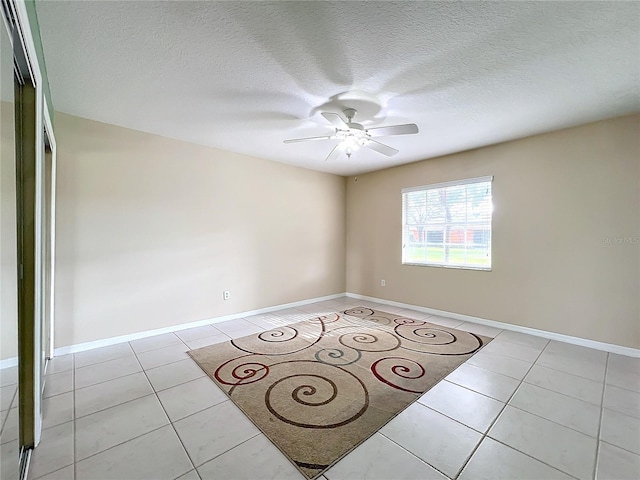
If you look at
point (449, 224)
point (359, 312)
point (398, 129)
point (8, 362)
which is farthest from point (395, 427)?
point (449, 224)

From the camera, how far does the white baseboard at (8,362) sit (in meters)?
1.17

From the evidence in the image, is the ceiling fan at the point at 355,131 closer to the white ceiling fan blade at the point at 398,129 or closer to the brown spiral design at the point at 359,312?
the white ceiling fan blade at the point at 398,129

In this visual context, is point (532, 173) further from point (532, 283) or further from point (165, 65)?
point (165, 65)

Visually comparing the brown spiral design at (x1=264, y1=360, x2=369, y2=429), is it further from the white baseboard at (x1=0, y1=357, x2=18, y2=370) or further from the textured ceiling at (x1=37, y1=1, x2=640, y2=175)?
the textured ceiling at (x1=37, y1=1, x2=640, y2=175)

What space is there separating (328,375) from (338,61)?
2461 millimetres

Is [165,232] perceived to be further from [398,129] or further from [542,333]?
[542,333]

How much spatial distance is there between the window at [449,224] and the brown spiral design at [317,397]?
2615 millimetres

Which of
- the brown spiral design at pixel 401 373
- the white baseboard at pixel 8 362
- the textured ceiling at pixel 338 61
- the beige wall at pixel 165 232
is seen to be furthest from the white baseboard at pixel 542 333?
the white baseboard at pixel 8 362

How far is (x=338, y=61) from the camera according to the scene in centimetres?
194

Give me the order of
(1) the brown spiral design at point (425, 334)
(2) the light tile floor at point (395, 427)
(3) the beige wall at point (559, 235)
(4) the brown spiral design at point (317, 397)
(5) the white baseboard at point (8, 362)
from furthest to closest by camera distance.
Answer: (1) the brown spiral design at point (425, 334) → (3) the beige wall at point (559, 235) → (4) the brown spiral design at point (317, 397) → (2) the light tile floor at point (395, 427) → (5) the white baseboard at point (8, 362)

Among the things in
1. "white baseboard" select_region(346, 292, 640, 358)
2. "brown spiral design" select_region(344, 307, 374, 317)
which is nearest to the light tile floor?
"white baseboard" select_region(346, 292, 640, 358)

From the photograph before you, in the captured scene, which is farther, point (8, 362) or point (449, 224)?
point (449, 224)

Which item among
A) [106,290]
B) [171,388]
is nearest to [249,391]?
[171,388]

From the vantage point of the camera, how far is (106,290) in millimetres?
3049
